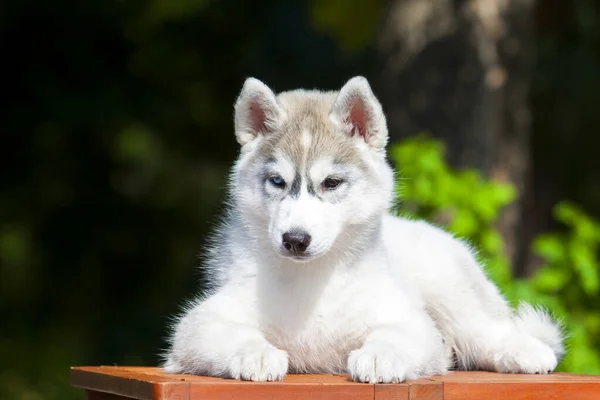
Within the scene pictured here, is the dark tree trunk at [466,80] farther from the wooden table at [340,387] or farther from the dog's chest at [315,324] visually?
the dog's chest at [315,324]

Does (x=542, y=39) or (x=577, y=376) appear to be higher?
(x=542, y=39)

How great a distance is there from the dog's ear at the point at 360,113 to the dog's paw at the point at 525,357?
3.73ft

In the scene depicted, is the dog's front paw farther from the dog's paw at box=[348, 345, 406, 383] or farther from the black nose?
the black nose

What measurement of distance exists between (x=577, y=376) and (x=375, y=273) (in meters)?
1.00

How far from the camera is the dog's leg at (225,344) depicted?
3.88m

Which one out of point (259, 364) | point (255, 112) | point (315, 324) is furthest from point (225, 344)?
point (255, 112)

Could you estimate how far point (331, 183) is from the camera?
14.0ft

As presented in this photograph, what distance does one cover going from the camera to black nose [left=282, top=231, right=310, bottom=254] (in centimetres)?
403

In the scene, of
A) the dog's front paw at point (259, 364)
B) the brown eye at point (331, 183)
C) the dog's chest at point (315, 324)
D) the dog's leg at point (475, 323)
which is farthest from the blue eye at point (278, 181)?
the dog's leg at point (475, 323)

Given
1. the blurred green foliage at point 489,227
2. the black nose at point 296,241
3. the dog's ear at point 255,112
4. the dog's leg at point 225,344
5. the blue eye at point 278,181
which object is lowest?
the dog's leg at point 225,344

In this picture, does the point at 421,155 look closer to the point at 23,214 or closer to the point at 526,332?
the point at 526,332

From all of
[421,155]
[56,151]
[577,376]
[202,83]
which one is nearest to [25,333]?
[56,151]

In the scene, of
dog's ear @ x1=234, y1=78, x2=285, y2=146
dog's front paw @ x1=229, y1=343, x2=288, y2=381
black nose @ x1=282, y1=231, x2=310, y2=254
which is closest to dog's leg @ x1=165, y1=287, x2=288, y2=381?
dog's front paw @ x1=229, y1=343, x2=288, y2=381

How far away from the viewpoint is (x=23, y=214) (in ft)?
38.7
